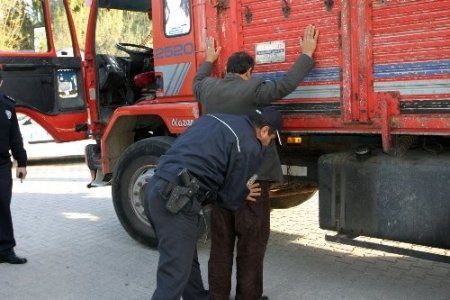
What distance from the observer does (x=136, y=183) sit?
5.10 metres

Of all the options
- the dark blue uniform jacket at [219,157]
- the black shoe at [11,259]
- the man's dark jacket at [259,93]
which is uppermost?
the man's dark jacket at [259,93]

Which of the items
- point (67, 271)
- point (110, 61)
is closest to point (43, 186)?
point (110, 61)

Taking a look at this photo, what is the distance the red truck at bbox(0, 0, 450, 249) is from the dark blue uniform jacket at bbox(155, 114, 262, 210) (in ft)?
3.38

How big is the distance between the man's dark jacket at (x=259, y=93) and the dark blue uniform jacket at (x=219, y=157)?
28.1 inches

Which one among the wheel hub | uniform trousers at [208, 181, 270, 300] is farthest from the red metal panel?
the wheel hub

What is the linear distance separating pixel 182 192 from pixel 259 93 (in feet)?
3.86

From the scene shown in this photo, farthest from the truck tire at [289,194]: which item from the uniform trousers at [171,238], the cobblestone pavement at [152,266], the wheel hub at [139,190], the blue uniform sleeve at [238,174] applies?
the uniform trousers at [171,238]

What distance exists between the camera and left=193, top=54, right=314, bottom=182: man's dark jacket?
3.63 meters

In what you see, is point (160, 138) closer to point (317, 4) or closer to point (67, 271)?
point (67, 271)

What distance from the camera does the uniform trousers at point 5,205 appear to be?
4.78m

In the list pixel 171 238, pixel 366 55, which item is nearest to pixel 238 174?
pixel 171 238

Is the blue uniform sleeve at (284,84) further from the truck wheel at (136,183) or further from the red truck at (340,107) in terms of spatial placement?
the truck wheel at (136,183)

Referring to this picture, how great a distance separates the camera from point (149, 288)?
420cm

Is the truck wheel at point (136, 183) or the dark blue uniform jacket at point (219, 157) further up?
the dark blue uniform jacket at point (219, 157)
